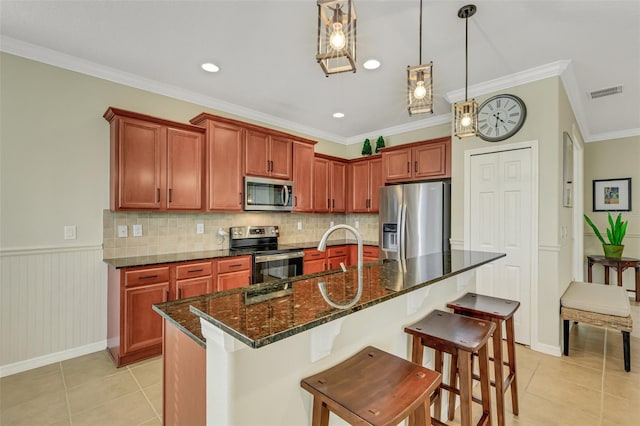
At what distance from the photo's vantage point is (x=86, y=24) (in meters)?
2.29

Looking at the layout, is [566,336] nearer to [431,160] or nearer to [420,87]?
[431,160]

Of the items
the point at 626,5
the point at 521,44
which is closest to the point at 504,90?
the point at 521,44

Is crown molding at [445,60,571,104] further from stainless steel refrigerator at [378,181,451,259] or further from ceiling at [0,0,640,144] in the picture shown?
stainless steel refrigerator at [378,181,451,259]

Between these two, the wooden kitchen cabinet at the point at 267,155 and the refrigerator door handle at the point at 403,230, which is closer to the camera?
the wooden kitchen cabinet at the point at 267,155

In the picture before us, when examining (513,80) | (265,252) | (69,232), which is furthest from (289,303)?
(513,80)

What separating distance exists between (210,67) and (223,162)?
39.3 inches

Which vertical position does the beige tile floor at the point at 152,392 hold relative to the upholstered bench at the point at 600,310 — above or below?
below

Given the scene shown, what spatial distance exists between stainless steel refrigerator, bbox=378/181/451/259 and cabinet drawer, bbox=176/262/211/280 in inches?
93.5

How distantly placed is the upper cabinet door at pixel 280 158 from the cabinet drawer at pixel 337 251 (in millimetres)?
1273

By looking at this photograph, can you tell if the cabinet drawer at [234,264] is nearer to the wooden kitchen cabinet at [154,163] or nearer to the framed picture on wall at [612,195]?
the wooden kitchen cabinet at [154,163]

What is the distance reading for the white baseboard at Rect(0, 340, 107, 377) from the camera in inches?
96.6

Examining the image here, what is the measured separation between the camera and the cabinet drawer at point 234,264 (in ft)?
10.5

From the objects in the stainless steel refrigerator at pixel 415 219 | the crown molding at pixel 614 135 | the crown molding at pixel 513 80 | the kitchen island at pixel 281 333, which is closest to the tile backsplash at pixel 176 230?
the stainless steel refrigerator at pixel 415 219

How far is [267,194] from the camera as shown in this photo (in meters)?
3.89
